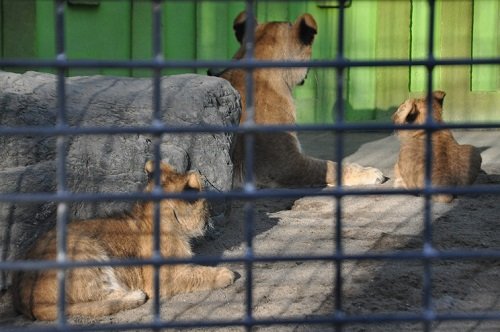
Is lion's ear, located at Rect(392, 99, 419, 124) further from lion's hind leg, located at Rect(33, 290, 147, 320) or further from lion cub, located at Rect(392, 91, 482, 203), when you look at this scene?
lion's hind leg, located at Rect(33, 290, 147, 320)

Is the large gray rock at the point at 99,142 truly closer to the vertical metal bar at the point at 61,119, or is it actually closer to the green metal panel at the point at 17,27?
the vertical metal bar at the point at 61,119

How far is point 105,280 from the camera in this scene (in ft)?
15.7

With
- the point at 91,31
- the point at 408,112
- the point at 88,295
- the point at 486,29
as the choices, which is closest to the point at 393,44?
the point at 486,29

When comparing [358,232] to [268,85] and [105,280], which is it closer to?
[105,280]

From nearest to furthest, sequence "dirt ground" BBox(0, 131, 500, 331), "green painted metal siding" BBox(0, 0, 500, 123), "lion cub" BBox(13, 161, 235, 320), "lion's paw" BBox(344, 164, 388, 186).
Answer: "dirt ground" BBox(0, 131, 500, 331), "lion cub" BBox(13, 161, 235, 320), "lion's paw" BBox(344, 164, 388, 186), "green painted metal siding" BBox(0, 0, 500, 123)

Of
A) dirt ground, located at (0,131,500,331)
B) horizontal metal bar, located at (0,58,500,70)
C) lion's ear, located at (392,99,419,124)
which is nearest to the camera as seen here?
horizontal metal bar, located at (0,58,500,70)

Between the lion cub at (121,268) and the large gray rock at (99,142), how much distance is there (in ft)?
0.82

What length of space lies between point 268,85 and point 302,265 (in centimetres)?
283

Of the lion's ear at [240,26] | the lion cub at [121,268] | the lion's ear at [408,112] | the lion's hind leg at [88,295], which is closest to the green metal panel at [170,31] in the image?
the lion's ear at [240,26]

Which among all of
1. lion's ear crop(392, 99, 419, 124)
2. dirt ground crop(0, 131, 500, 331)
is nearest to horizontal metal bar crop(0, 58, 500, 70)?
dirt ground crop(0, 131, 500, 331)

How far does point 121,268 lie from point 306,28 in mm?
3535

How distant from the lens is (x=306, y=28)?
7867 mm

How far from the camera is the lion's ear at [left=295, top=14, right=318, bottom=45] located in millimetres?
7793

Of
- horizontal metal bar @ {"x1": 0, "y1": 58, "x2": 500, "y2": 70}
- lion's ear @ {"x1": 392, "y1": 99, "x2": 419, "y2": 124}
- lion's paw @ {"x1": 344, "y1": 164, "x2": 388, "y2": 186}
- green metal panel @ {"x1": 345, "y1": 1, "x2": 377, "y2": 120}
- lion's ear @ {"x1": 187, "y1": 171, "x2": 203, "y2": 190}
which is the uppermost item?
green metal panel @ {"x1": 345, "y1": 1, "x2": 377, "y2": 120}
